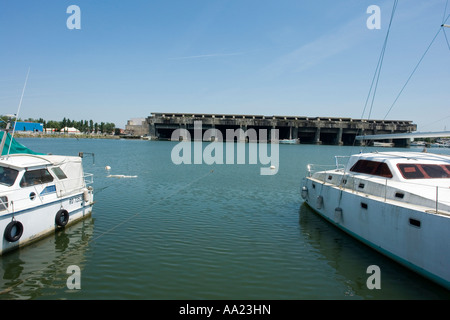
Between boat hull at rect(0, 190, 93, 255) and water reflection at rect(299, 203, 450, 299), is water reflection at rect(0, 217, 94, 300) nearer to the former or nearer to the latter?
boat hull at rect(0, 190, 93, 255)

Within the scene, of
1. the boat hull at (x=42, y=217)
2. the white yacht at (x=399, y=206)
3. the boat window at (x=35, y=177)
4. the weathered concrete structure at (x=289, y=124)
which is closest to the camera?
the white yacht at (x=399, y=206)

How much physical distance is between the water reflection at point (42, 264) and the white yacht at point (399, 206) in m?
12.1

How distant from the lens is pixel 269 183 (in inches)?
1223

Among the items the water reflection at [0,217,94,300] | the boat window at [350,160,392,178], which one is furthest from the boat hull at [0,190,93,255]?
the boat window at [350,160,392,178]

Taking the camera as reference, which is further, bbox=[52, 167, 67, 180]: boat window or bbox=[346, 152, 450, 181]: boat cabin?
bbox=[52, 167, 67, 180]: boat window

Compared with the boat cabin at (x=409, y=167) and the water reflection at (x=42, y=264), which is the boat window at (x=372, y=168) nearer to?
the boat cabin at (x=409, y=167)

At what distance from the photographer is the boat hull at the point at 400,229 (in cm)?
963

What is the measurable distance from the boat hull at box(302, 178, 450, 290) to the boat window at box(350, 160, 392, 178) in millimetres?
1703

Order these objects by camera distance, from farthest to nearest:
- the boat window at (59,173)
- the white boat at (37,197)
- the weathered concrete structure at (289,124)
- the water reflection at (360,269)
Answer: the weathered concrete structure at (289,124)
the boat window at (59,173)
the white boat at (37,197)
the water reflection at (360,269)

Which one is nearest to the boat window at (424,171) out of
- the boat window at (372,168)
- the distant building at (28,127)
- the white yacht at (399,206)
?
the white yacht at (399,206)

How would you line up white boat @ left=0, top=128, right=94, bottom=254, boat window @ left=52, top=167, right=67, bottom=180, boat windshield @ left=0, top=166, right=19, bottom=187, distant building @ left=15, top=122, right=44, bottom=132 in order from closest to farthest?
white boat @ left=0, top=128, right=94, bottom=254
boat windshield @ left=0, top=166, right=19, bottom=187
boat window @ left=52, top=167, right=67, bottom=180
distant building @ left=15, top=122, right=44, bottom=132

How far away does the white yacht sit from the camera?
9914 millimetres

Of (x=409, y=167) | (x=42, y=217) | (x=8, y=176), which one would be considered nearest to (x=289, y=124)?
(x=409, y=167)

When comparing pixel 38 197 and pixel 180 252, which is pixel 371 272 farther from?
pixel 38 197
